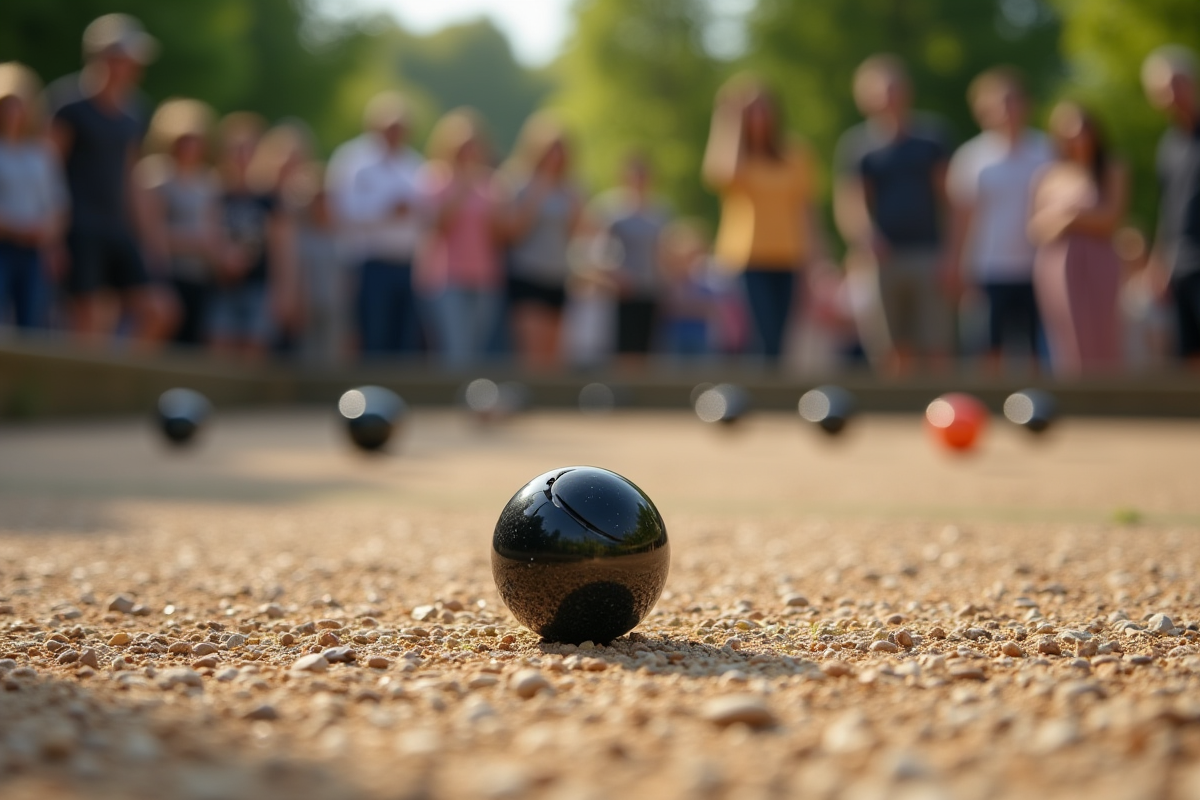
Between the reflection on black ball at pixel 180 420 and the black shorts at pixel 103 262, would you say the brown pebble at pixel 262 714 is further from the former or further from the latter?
the black shorts at pixel 103 262

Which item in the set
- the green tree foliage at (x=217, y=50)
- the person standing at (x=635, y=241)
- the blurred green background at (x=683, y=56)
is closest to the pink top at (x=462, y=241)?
the person standing at (x=635, y=241)

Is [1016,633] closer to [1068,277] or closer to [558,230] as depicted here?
[1068,277]

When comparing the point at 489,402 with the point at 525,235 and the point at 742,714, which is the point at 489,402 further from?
the point at 742,714

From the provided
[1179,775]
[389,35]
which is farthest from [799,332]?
[389,35]

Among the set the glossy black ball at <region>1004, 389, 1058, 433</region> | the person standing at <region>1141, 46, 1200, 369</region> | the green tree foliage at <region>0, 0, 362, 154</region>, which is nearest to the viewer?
the glossy black ball at <region>1004, 389, 1058, 433</region>

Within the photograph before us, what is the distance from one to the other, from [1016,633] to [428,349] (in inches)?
435

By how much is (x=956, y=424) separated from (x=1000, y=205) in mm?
3433

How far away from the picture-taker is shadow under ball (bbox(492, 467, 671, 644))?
9.42 ft

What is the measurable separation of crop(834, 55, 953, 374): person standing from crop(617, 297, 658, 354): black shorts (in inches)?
88.0

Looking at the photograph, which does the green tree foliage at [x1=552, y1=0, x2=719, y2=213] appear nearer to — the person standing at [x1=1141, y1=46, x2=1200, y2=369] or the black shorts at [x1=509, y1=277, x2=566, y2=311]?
the black shorts at [x1=509, y1=277, x2=566, y2=311]

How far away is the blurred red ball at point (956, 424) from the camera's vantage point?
301 inches

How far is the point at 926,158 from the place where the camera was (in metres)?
10.4

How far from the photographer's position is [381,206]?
459 inches

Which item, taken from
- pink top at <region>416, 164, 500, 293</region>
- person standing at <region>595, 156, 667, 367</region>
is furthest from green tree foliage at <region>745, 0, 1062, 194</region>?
pink top at <region>416, 164, 500, 293</region>
